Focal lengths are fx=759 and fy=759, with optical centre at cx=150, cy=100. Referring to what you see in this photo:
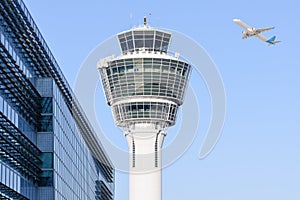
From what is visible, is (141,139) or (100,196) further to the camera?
(141,139)

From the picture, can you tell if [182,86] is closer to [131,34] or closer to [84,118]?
[131,34]

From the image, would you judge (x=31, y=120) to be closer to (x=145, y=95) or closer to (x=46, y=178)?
(x=46, y=178)

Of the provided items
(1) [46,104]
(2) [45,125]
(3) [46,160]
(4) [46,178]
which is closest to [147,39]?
(1) [46,104]

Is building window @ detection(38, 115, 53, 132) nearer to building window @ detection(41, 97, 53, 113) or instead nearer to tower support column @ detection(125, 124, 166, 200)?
building window @ detection(41, 97, 53, 113)

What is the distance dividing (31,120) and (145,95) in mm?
96075

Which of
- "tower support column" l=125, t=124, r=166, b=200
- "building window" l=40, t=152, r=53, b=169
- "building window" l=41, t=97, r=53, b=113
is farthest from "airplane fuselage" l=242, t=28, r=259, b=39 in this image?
"tower support column" l=125, t=124, r=166, b=200

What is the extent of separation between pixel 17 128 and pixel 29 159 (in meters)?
5.83

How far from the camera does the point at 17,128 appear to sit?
79.4m

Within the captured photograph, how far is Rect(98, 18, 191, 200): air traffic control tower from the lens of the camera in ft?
597

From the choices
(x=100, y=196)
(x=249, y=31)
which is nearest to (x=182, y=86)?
(x=100, y=196)

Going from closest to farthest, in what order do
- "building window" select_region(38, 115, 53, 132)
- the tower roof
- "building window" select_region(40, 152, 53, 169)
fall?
1. "building window" select_region(40, 152, 53, 169)
2. "building window" select_region(38, 115, 53, 132)
3. the tower roof

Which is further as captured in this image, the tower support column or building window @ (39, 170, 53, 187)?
the tower support column

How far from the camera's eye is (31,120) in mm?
→ 87438

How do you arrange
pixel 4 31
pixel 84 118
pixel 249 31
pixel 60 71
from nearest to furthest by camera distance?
1. pixel 4 31
2. pixel 60 71
3. pixel 249 31
4. pixel 84 118
